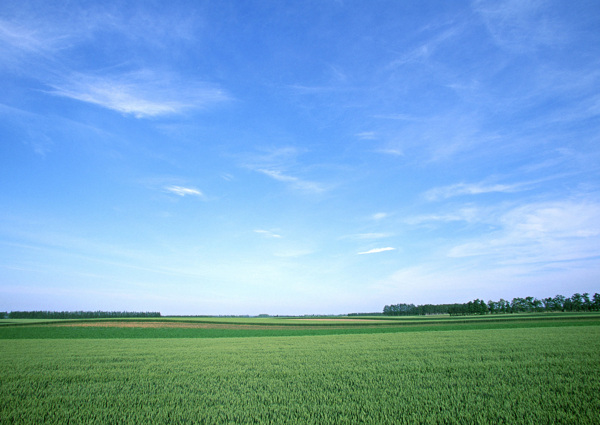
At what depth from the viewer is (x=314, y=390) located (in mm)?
10172

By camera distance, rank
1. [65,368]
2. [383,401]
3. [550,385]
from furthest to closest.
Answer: [65,368] < [550,385] < [383,401]

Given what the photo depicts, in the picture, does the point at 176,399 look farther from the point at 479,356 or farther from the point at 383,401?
the point at 479,356

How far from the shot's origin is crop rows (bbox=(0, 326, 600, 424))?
25.8 ft

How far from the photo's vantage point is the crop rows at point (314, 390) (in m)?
7.87

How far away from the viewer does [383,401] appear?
878 cm

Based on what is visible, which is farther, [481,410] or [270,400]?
[270,400]

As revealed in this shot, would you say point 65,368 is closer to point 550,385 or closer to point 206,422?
point 206,422

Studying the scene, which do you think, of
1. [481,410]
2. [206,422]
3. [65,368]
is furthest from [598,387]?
[65,368]

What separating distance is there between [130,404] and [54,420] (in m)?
1.76

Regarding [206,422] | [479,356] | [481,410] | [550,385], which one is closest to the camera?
[206,422]

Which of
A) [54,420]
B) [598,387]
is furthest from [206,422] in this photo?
[598,387]

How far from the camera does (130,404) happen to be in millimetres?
9133

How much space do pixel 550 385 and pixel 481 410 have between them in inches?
158

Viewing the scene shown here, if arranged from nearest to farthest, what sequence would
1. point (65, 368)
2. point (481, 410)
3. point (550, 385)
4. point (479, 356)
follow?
point (481, 410) → point (550, 385) → point (65, 368) → point (479, 356)
